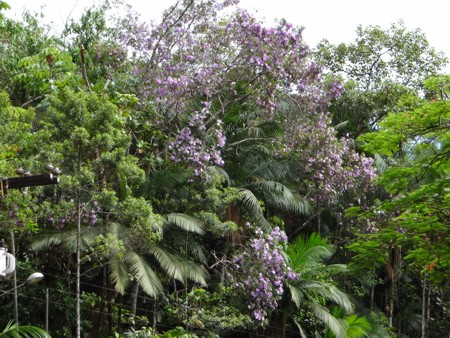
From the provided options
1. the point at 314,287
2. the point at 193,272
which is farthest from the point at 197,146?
the point at 314,287

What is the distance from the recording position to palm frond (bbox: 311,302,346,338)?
16.2 m

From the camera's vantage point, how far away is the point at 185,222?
47.5ft

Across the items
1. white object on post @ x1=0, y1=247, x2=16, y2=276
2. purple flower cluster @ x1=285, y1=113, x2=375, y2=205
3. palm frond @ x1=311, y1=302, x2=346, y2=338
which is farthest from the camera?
purple flower cluster @ x1=285, y1=113, x2=375, y2=205

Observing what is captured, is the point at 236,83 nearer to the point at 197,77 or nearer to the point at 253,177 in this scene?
the point at 197,77

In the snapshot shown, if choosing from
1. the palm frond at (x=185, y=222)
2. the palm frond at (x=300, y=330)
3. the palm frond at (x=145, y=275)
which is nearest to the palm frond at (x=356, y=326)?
the palm frond at (x=300, y=330)

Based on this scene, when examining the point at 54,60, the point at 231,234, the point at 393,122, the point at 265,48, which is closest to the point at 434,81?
the point at 393,122

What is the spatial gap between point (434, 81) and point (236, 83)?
5.14m

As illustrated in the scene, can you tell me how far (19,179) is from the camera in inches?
325

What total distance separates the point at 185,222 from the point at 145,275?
1250 millimetres

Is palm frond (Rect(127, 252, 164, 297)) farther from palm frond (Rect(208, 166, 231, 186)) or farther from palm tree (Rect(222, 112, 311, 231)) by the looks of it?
palm tree (Rect(222, 112, 311, 231))

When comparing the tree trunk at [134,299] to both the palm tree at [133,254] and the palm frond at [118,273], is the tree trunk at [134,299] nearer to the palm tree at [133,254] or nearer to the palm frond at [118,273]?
the palm tree at [133,254]

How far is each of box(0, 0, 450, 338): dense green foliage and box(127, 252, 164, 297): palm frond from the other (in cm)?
3

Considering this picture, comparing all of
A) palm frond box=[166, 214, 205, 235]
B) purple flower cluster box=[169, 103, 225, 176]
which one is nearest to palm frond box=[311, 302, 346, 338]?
palm frond box=[166, 214, 205, 235]

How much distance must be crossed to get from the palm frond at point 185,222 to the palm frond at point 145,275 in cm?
88
